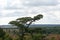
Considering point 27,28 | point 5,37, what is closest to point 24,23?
point 27,28

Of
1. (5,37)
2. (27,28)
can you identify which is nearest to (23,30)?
(27,28)

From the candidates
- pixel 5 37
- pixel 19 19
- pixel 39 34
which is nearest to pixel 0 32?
pixel 5 37

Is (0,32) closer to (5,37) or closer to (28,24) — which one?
(5,37)

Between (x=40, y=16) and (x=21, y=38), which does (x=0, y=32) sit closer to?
(x=21, y=38)

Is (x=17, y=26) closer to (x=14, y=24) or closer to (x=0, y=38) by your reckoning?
(x=14, y=24)

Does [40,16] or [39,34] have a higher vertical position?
[40,16]

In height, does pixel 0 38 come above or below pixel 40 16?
below

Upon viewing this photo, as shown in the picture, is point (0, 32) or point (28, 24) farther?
point (0, 32)
